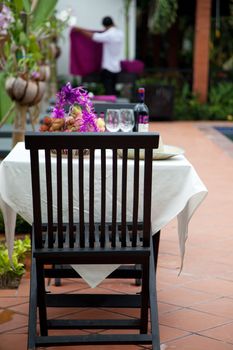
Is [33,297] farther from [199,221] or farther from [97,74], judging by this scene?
[97,74]

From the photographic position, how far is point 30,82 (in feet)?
27.8

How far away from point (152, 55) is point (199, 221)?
15.0 metres

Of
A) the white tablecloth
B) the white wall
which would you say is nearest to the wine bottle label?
the white tablecloth

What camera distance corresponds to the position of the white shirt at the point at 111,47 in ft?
52.1

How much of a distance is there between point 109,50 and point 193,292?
37.5 ft

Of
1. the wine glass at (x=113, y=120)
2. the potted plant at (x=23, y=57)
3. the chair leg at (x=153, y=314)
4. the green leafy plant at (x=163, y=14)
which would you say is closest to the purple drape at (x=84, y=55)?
the green leafy plant at (x=163, y=14)

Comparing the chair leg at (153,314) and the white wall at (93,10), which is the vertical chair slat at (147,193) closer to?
the chair leg at (153,314)

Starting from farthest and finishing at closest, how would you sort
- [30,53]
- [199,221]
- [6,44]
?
[6,44] → [30,53] → [199,221]

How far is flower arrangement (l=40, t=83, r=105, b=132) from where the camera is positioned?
492 cm

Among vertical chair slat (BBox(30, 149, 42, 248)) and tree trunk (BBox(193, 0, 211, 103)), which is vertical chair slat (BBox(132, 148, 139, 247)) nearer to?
vertical chair slat (BBox(30, 149, 42, 248))

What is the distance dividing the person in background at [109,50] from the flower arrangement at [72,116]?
10940mm

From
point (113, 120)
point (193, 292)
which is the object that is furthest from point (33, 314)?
point (113, 120)

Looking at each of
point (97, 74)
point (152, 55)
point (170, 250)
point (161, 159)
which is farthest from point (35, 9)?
point (152, 55)

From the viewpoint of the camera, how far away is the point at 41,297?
4.14m
